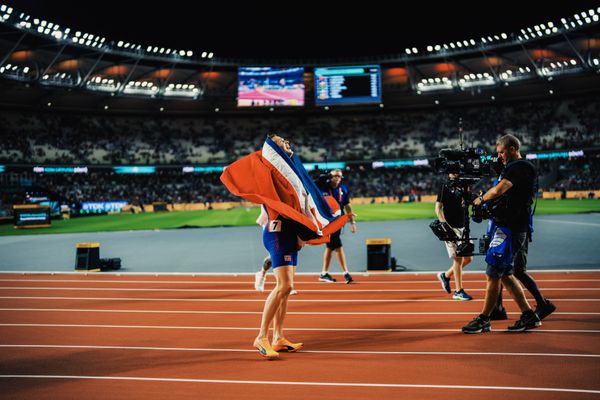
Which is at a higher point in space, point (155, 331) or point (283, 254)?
point (283, 254)

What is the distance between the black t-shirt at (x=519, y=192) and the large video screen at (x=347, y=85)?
157 feet

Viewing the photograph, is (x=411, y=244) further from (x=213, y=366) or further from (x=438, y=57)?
(x=438, y=57)

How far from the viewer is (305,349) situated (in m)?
5.64

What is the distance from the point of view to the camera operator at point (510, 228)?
18.9ft

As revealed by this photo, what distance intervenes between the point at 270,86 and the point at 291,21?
8.95 m

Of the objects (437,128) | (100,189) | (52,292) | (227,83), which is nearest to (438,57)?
(437,128)

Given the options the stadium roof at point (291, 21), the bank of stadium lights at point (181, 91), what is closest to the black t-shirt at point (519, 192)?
the stadium roof at point (291, 21)

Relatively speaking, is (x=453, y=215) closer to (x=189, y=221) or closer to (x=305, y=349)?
(x=305, y=349)

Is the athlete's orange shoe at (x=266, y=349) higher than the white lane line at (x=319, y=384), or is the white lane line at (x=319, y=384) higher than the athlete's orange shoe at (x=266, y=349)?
the athlete's orange shoe at (x=266, y=349)

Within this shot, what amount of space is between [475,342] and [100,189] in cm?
5747

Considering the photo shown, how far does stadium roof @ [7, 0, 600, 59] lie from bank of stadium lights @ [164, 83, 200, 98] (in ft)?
22.3

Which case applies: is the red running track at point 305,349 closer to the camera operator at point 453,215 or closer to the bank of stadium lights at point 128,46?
the camera operator at point 453,215

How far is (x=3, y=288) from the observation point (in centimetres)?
1027

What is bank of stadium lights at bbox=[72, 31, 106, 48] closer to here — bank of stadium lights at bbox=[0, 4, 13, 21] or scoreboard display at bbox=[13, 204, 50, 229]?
bank of stadium lights at bbox=[0, 4, 13, 21]
